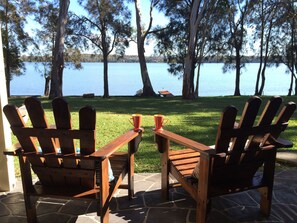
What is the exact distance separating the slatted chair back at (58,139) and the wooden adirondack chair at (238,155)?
0.81m

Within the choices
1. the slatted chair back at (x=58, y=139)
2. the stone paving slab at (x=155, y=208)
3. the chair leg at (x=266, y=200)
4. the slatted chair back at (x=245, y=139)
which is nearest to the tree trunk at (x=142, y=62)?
the stone paving slab at (x=155, y=208)

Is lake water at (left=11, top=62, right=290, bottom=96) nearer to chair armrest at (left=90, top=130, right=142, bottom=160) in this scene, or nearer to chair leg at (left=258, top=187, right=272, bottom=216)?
chair armrest at (left=90, top=130, right=142, bottom=160)

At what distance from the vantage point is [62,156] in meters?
2.15

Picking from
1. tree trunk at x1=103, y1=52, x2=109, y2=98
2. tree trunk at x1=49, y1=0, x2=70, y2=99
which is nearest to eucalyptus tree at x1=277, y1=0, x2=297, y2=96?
tree trunk at x1=103, y1=52, x2=109, y2=98

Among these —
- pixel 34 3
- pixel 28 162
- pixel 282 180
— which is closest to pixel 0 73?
pixel 28 162

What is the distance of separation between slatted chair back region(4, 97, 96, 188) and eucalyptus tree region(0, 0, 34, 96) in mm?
18660

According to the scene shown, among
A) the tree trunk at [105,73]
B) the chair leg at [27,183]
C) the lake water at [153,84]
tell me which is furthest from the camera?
the lake water at [153,84]

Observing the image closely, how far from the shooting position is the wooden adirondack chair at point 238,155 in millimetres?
2150

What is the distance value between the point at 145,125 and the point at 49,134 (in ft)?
15.4

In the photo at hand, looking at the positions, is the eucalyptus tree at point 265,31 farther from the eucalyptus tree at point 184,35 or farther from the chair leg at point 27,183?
the chair leg at point 27,183

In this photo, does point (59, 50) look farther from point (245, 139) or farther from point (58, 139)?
point (245, 139)

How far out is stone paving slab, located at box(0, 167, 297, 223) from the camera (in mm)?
2592

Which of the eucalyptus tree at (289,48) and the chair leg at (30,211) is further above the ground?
the eucalyptus tree at (289,48)

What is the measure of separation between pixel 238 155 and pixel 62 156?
4.41ft
